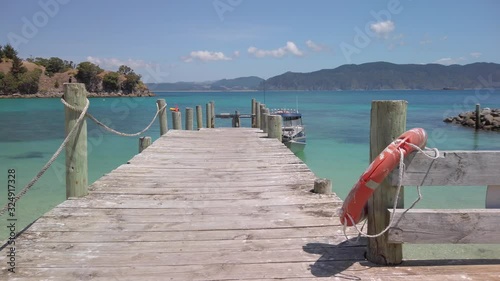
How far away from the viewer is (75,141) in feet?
15.3

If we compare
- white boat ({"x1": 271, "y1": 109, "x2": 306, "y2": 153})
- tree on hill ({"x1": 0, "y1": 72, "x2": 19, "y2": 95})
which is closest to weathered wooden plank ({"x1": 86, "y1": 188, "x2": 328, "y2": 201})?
white boat ({"x1": 271, "y1": 109, "x2": 306, "y2": 153})

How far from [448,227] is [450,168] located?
43cm

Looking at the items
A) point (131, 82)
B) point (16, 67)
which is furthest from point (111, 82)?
point (16, 67)

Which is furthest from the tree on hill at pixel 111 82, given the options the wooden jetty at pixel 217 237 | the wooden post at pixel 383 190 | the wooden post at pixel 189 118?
the wooden post at pixel 383 190

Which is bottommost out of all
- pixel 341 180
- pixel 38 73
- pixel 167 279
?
pixel 341 180

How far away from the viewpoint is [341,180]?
14250 millimetres

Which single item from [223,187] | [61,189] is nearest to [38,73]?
[61,189]

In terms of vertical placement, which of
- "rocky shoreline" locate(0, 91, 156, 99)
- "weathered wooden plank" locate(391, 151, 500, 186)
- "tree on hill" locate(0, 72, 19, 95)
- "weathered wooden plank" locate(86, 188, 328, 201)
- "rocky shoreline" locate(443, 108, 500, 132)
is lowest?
"rocky shoreline" locate(443, 108, 500, 132)

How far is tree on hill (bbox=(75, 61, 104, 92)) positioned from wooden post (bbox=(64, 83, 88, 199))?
385ft

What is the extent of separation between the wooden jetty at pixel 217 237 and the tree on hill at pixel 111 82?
120692 mm

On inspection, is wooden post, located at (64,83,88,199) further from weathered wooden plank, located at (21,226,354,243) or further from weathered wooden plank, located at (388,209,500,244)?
weathered wooden plank, located at (388,209,500,244)

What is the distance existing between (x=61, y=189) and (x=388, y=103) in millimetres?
11422

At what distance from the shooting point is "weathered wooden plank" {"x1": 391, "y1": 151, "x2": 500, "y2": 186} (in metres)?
2.93

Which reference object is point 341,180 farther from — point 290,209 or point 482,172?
point 482,172
